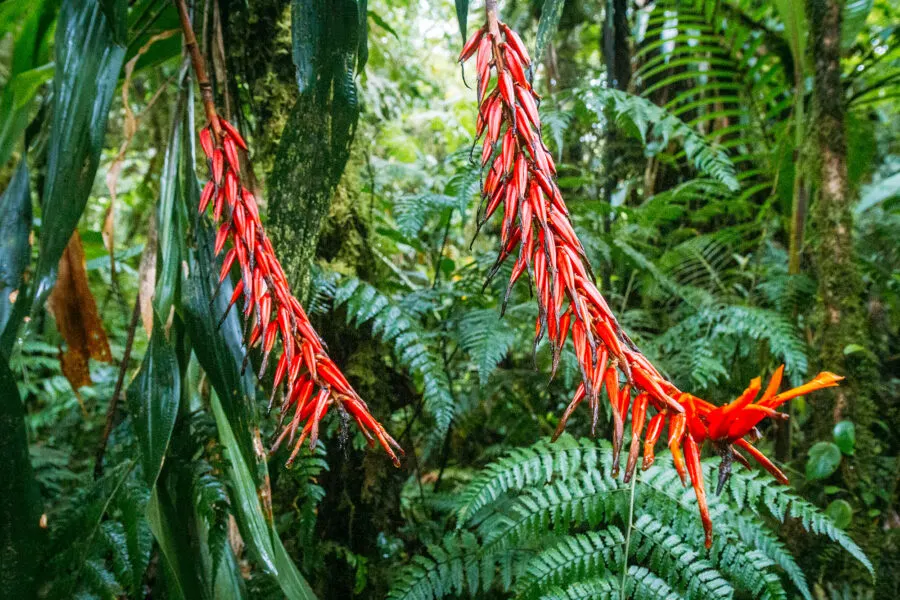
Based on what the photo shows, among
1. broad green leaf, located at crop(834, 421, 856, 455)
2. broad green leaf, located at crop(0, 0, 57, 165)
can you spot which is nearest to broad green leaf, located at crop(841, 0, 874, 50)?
broad green leaf, located at crop(834, 421, 856, 455)

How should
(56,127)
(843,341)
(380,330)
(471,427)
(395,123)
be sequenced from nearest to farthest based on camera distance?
(56,127) → (380,330) → (843,341) → (471,427) → (395,123)

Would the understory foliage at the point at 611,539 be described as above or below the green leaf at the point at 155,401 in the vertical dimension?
below

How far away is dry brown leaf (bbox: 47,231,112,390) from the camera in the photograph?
44.0 inches

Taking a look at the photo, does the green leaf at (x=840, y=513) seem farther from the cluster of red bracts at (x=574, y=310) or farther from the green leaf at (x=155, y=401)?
the green leaf at (x=155, y=401)

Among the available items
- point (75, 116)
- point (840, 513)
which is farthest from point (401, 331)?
point (840, 513)

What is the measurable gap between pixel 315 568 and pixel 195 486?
412mm

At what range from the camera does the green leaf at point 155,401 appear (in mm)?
722

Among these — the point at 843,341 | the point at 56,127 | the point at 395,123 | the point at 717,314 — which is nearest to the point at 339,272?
the point at 56,127

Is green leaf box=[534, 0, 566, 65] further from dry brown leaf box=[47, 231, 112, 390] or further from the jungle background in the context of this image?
dry brown leaf box=[47, 231, 112, 390]

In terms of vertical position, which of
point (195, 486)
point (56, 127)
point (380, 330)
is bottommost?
point (195, 486)

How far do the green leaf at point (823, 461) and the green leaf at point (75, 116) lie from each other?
1.47 m

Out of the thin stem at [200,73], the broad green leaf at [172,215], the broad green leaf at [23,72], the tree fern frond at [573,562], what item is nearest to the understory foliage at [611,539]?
the tree fern frond at [573,562]

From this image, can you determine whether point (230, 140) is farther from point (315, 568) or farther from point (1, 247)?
point (315, 568)

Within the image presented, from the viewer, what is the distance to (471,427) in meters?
1.86
